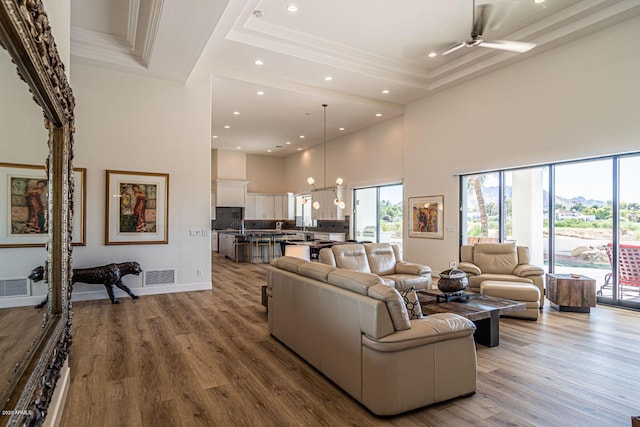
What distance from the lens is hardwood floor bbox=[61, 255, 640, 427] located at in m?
2.46

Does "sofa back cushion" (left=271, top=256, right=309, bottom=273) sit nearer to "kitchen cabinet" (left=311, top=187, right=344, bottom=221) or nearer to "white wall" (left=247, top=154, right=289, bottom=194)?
"kitchen cabinet" (left=311, top=187, right=344, bottom=221)

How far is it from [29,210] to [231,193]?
37.3 ft

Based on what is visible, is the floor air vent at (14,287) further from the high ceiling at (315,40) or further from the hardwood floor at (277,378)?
the high ceiling at (315,40)

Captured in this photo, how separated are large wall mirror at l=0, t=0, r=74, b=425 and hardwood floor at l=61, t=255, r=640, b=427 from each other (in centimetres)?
104

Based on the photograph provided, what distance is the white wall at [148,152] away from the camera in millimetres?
5723

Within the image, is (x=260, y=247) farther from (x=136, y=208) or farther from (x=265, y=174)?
(x=136, y=208)

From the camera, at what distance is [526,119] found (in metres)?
6.16

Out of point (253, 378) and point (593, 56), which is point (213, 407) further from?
point (593, 56)

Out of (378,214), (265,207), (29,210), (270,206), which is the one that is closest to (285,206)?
(270,206)

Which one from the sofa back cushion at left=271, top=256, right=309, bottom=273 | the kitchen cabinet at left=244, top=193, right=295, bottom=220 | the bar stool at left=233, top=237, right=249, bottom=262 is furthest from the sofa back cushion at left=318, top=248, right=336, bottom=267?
the kitchen cabinet at left=244, top=193, right=295, bottom=220

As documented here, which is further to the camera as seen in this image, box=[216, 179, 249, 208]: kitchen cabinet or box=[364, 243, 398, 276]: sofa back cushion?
box=[216, 179, 249, 208]: kitchen cabinet

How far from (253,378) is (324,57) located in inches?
208

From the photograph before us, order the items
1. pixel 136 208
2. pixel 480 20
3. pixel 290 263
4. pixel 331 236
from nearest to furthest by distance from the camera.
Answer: pixel 290 263
pixel 480 20
pixel 136 208
pixel 331 236

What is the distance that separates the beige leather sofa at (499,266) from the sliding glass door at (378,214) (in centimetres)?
374
